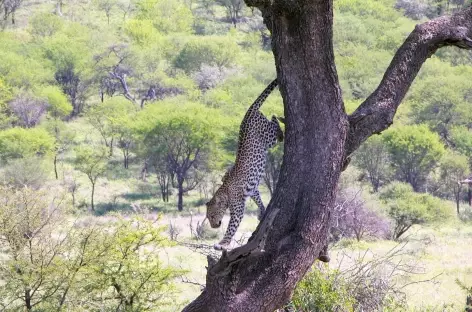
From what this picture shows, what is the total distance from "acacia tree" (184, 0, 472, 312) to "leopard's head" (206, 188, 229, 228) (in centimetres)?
70

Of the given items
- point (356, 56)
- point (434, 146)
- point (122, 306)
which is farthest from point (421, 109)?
point (122, 306)

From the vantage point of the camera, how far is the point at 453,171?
110ft

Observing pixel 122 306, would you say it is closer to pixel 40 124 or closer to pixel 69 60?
pixel 40 124

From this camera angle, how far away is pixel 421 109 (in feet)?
128

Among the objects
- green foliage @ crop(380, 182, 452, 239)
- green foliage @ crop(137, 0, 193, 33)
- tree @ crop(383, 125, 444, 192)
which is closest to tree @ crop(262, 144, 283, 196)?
green foliage @ crop(380, 182, 452, 239)

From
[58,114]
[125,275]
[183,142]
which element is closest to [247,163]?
[125,275]

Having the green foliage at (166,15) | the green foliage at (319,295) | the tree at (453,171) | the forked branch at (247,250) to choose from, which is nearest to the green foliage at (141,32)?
the green foliage at (166,15)

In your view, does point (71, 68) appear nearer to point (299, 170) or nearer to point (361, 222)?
point (361, 222)

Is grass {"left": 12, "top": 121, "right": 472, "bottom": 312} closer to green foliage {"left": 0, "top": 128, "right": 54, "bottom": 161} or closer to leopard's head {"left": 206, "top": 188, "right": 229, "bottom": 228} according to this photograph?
green foliage {"left": 0, "top": 128, "right": 54, "bottom": 161}

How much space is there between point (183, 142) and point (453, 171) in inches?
520

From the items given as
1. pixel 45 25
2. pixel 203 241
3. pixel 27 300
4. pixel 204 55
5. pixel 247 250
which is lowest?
pixel 203 241

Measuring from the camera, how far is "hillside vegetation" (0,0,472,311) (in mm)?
9633

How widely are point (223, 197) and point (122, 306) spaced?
5126mm

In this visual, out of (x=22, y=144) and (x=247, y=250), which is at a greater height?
(x=247, y=250)
